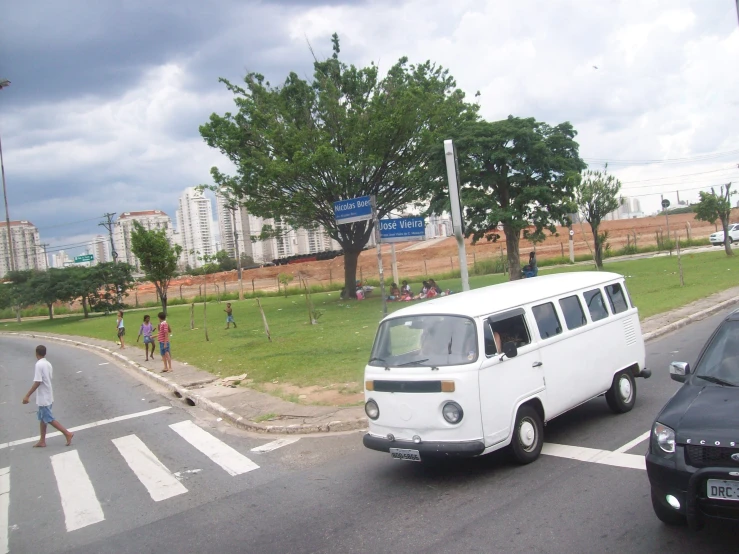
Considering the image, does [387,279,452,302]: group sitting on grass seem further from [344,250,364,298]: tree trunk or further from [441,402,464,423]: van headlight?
[441,402,464,423]: van headlight

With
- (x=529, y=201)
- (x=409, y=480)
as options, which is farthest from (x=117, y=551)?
(x=529, y=201)

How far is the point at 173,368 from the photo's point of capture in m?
17.3

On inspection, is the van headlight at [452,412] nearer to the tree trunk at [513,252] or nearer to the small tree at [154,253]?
the tree trunk at [513,252]

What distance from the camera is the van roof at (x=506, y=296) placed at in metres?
6.90

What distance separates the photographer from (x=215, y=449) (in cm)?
915

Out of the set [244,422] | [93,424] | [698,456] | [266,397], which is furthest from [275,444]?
[698,456]

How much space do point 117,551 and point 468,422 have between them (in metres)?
3.52

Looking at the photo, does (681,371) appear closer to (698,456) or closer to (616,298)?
(698,456)

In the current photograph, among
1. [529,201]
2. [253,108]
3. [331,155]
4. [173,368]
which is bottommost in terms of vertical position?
[173,368]

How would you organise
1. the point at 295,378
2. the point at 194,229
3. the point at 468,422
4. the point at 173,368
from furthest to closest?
1. the point at 194,229
2. the point at 173,368
3. the point at 295,378
4. the point at 468,422

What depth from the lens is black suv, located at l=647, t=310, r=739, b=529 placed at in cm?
409

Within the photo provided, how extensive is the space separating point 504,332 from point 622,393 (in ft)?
8.75

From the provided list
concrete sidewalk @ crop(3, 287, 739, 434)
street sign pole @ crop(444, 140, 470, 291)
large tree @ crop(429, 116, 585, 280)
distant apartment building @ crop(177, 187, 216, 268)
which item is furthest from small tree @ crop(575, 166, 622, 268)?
distant apartment building @ crop(177, 187, 216, 268)

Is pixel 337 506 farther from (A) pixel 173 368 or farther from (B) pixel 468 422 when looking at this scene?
(A) pixel 173 368
